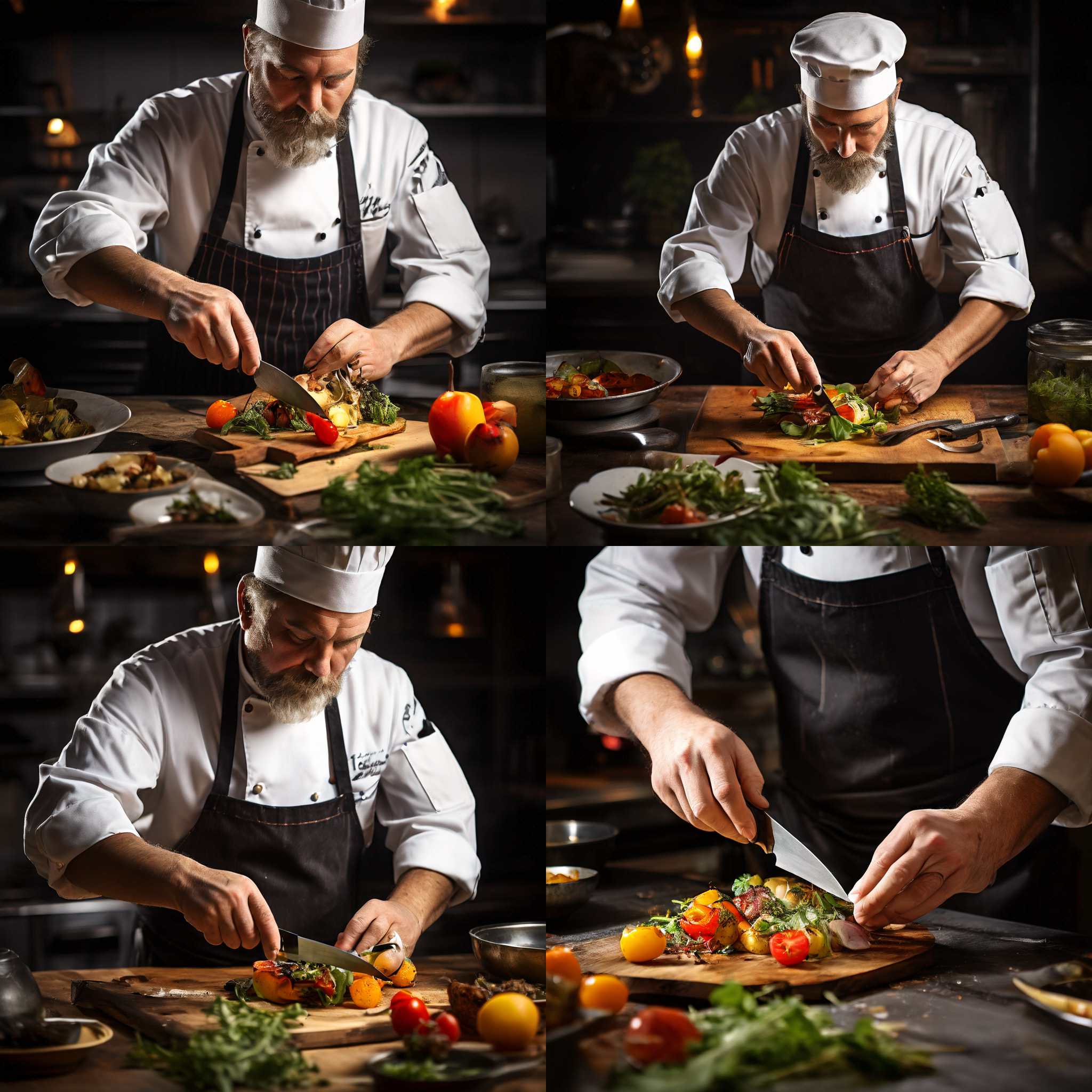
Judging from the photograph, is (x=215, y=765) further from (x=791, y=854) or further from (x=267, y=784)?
(x=791, y=854)

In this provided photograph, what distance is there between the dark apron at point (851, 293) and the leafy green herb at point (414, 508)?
497 millimetres

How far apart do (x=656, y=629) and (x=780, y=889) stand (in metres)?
0.45

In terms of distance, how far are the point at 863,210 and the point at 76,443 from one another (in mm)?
1114

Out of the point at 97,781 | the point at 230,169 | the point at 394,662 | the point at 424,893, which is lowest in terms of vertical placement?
the point at 424,893

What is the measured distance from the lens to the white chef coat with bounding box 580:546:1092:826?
5.53 feet

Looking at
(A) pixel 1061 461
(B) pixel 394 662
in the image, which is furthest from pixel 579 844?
(A) pixel 1061 461

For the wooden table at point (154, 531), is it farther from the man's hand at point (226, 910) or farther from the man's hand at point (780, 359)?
the man's hand at point (226, 910)

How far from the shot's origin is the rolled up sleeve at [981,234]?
1556 millimetres

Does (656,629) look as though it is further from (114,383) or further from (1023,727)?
(114,383)

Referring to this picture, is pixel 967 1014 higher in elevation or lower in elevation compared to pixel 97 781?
lower

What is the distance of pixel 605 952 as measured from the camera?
1.69 m

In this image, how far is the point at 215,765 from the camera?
190 centimetres

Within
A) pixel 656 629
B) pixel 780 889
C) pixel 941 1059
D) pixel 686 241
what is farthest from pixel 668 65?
pixel 941 1059

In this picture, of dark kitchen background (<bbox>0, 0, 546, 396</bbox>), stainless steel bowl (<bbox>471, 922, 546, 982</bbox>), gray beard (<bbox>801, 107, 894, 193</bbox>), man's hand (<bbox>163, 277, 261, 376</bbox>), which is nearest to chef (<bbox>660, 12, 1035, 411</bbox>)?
gray beard (<bbox>801, 107, 894, 193</bbox>)
